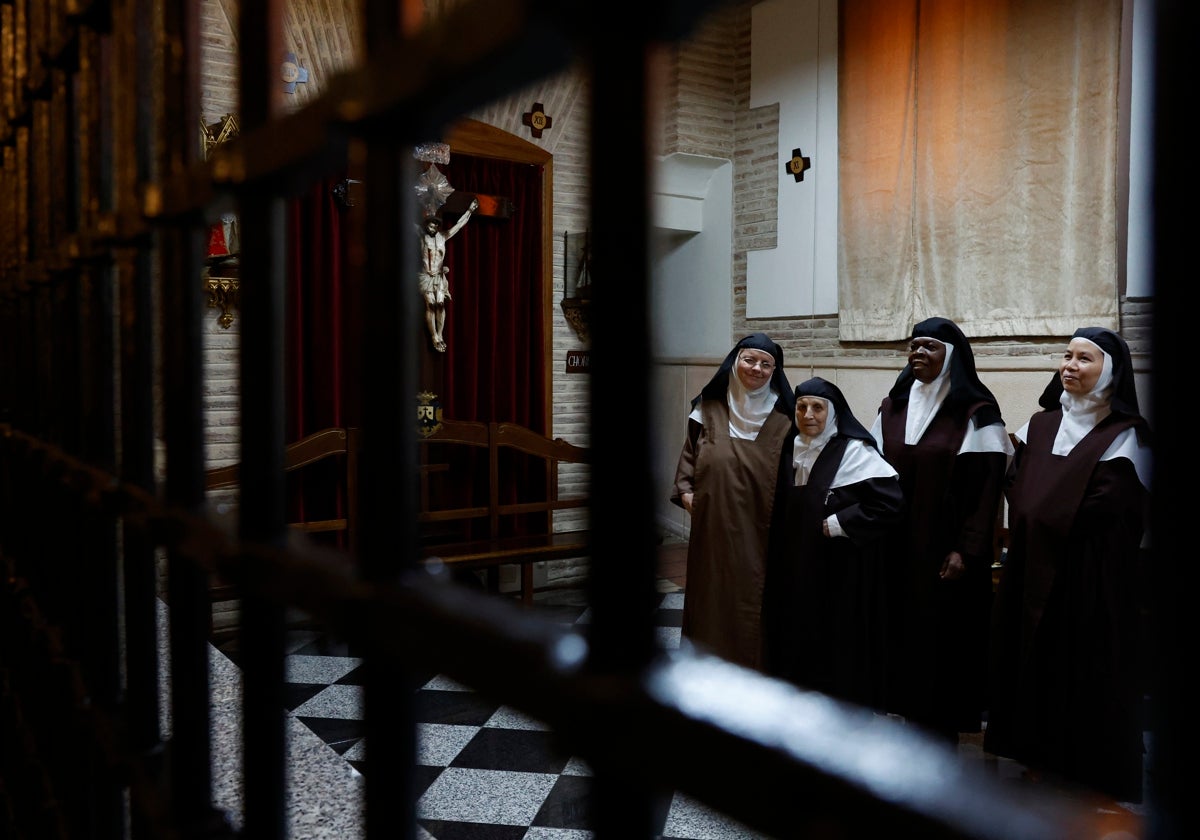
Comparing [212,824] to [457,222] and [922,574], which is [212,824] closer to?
[922,574]

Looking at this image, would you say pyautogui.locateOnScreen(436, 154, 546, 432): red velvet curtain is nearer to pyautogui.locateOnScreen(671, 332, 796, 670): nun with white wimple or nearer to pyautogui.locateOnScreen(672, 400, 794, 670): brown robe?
pyautogui.locateOnScreen(671, 332, 796, 670): nun with white wimple

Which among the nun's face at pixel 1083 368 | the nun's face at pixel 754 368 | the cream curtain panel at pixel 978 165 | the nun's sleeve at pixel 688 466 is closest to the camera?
the nun's face at pixel 1083 368

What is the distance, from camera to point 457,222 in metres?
6.36

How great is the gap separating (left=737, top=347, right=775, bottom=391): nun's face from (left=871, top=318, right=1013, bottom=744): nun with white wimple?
634mm

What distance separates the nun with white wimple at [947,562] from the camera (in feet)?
12.0

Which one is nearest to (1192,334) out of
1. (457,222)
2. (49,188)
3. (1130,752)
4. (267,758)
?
(267,758)

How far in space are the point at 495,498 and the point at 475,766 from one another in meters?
2.48

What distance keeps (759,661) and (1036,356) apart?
264 centimetres

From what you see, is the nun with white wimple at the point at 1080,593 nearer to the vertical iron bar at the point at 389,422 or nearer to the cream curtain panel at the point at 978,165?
the cream curtain panel at the point at 978,165

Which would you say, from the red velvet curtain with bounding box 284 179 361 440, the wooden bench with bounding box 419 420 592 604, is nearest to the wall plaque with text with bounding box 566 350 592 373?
the wooden bench with bounding box 419 420 592 604

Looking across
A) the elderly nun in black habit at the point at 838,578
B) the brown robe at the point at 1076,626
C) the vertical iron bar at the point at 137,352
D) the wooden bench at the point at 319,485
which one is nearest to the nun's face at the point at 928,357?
the elderly nun in black habit at the point at 838,578

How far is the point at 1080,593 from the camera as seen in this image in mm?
3236

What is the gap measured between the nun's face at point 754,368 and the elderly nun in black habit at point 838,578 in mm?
475

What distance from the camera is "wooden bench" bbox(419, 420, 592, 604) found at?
547cm
